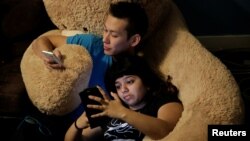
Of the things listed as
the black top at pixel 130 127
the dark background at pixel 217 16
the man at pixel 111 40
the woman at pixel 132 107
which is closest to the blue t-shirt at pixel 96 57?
the man at pixel 111 40

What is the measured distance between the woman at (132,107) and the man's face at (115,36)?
0.14ft

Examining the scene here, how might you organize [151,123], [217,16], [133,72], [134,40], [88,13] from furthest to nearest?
[217,16] → [88,13] → [134,40] → [133,72] → [151,123]

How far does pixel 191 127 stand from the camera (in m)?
1.16

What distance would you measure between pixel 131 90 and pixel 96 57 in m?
0.26

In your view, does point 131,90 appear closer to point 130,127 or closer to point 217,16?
point 130,127

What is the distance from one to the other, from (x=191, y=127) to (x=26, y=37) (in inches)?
36.7

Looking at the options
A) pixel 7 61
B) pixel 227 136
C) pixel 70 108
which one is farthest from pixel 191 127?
pixel 7 61

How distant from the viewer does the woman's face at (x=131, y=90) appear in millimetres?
1206

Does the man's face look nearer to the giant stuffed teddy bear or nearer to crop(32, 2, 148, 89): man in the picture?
crop(32, 2, 148, 89): man

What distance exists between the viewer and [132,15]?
132cm

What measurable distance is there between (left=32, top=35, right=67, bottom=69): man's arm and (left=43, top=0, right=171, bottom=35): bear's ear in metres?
0.08

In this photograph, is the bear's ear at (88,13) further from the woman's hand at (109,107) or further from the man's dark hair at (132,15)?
the woman's hand at (109,107)

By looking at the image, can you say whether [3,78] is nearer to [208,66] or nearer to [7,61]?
[7,61]

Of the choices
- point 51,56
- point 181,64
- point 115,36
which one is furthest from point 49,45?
point 181,64
